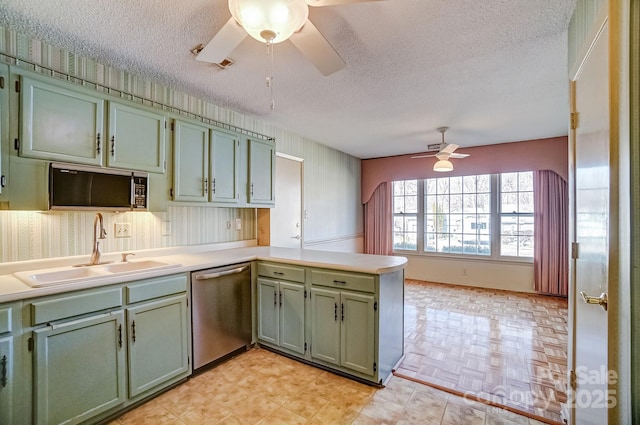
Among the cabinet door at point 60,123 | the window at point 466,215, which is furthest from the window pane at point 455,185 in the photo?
the cabinet door at point 60,123

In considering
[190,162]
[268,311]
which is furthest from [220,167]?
[268,311]

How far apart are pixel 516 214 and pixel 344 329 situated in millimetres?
4143

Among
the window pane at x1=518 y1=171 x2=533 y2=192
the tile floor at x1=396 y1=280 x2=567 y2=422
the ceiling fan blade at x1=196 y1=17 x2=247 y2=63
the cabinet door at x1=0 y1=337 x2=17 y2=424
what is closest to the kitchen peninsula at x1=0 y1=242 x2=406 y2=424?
the cabinet door at x1=0 y1=337 x2=17 y2=424

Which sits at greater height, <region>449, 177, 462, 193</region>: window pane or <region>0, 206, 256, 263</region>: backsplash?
<region>449, 177, 462, 193</region>: window pane

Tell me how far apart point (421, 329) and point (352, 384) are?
4.50ft

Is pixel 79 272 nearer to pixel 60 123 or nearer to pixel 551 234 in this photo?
pixel 60 123

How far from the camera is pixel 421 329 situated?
3.27m

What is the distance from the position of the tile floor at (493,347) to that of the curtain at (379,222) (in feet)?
5.15

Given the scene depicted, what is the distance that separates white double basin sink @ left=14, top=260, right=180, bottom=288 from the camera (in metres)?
1.70

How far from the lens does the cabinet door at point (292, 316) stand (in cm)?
252

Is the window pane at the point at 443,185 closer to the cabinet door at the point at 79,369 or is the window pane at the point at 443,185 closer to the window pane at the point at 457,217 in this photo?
the window pane at the point at 457,217

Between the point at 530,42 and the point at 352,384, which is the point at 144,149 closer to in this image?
the point at 352,384

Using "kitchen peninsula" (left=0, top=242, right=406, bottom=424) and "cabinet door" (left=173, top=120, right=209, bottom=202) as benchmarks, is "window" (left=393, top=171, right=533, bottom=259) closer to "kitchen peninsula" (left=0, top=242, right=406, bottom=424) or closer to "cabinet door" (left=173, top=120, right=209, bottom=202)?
"kitchen peninsula" (left=0, top=242, right=406, bottom=424)

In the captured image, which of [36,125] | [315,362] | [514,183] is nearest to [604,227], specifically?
[315,362]
